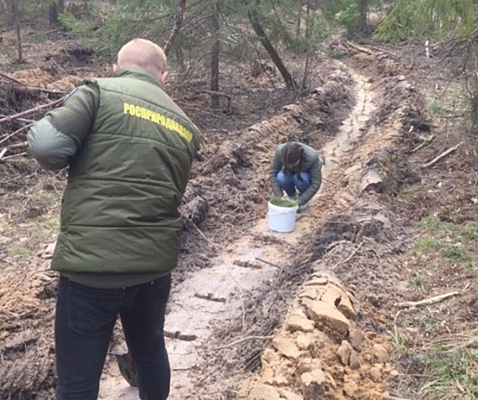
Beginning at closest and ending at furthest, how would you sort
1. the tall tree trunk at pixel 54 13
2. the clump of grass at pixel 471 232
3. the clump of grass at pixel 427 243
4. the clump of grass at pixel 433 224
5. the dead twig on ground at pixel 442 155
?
the clump of grass at pixel 427 243
the clump of grass at pixel 471 232
the clump of grass at pixel 433 224
the dead twig on ground at pixel 442 155
the tall tree trunk at pixel 54 13

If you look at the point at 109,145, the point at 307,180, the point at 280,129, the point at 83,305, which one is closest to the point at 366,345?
the point at 83,305

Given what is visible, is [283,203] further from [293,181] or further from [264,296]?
[264,296]

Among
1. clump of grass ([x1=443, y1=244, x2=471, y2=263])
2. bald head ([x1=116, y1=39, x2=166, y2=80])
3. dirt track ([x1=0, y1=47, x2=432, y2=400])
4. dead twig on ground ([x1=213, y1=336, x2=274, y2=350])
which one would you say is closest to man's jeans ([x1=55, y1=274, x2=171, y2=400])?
dirt track ([x1=0, y1=47, x2=432, y2=400])

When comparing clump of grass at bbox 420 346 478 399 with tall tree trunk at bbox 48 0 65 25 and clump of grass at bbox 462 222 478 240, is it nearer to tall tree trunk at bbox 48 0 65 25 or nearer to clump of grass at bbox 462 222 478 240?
clump of grass at bbox 462 222 478 240

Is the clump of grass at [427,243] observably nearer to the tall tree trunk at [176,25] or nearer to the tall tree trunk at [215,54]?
the tall tree trunk at [176,25]

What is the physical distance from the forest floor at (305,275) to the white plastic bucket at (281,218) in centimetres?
13

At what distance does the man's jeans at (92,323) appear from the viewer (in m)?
2.63

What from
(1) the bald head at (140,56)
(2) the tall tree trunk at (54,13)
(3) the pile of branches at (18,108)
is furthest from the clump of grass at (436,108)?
(2) the tall tree trunk at (54,13)

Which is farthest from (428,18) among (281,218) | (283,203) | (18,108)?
(18,108)

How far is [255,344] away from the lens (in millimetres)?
4090

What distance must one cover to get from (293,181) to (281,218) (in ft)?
2.43

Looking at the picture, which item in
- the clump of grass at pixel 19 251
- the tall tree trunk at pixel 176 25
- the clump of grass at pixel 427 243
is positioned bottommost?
the clump of grass at pixel 19 251

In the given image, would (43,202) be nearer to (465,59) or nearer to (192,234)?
(192,234)

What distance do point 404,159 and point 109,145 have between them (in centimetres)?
741
